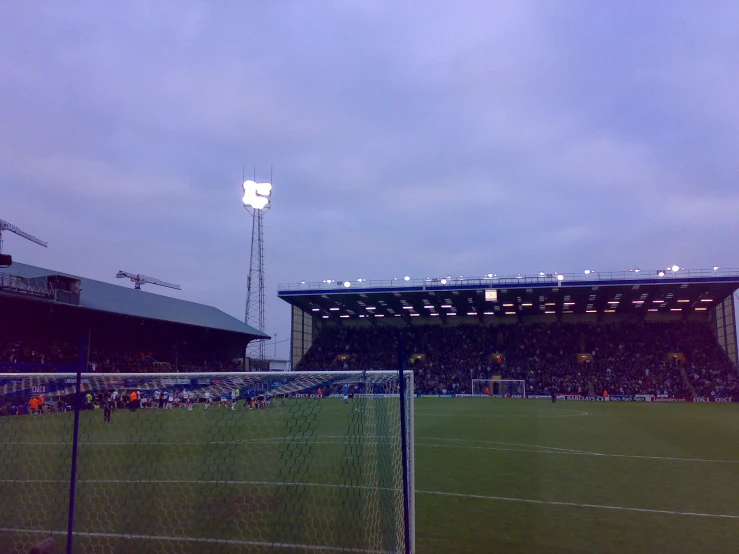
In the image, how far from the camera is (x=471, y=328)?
60.6 m

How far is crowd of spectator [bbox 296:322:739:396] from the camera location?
49500 mm

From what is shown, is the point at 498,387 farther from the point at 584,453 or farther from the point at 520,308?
the point at 584,453

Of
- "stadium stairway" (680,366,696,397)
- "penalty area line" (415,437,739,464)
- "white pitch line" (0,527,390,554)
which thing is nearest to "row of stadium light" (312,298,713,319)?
"stadium stairway" (680,366,696,397)

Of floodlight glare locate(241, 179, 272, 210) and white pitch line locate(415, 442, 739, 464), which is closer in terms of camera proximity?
white pitch line locate(415, 442, 739, 464)

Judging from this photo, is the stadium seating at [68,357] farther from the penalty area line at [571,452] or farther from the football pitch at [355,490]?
the penalty area line at [571,452]

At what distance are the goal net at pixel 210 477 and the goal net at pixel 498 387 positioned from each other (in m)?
38.6

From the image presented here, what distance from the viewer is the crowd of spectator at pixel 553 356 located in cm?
4950

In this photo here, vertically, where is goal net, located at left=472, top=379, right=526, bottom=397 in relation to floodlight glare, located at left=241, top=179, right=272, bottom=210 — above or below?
below

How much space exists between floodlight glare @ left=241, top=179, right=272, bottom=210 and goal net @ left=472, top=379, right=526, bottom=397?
25.7 m

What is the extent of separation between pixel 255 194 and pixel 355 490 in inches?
1642

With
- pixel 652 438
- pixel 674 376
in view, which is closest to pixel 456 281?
pixel 674 376

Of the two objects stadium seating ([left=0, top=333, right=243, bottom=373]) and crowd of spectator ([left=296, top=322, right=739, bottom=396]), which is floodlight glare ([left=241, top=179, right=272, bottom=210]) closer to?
stadium seating ([left=0, top=333, right=243, bottom=373])

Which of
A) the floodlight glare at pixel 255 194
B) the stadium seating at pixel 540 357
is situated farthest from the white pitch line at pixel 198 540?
the floodlight glare at pixel 255 194

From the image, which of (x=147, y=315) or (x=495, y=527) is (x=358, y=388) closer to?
(x=495, y=527)
